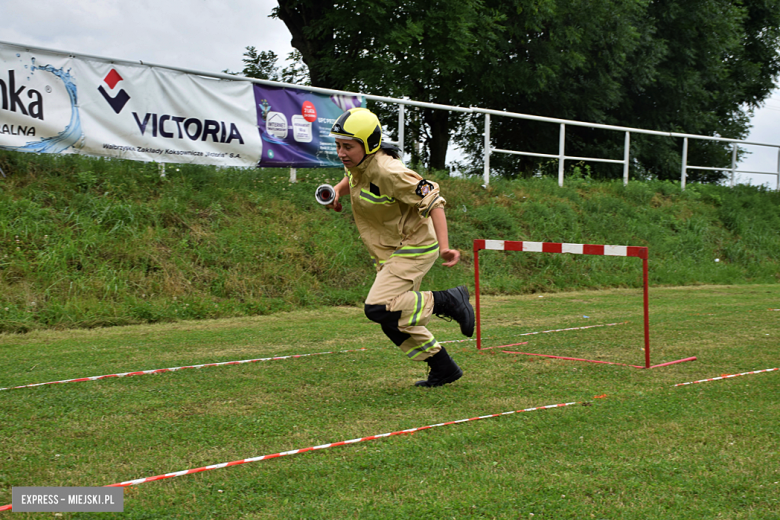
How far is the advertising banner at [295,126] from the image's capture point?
11.3 m

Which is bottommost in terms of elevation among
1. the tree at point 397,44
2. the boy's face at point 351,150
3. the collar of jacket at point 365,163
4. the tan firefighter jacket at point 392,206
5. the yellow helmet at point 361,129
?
the tan firefighter jacket at point 392,206

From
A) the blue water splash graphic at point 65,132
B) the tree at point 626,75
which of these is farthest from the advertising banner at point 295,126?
the tree at point 626,75

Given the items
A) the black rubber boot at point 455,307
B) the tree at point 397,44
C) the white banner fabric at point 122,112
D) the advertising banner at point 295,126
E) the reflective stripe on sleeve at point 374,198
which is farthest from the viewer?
the tree at point 397,44

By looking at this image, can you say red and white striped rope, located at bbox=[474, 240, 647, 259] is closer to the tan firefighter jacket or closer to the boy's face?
the tan firefighter jacket

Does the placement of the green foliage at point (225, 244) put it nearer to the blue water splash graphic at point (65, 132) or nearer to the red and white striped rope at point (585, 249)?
the blue water splash graphic at point (65, 132)

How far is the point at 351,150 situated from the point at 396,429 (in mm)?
1866

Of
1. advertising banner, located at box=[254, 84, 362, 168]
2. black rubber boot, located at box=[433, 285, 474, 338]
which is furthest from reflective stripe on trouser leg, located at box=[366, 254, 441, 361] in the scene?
advertising banner, located at box=[254, 84, 362, 168]

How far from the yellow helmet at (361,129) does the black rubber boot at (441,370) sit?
1.53 metres

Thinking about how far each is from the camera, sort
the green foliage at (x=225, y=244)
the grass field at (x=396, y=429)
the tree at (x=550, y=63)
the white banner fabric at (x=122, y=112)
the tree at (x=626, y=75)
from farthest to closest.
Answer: the tree at (x=626, y=75), the tree at (x=550, y=63), the white banner fabric at (x=122, y=112), the green foliage at (x=225, y=244), the grass field at (x=396, y=429)

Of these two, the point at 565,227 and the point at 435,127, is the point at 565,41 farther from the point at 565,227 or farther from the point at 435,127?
the point at 565,227

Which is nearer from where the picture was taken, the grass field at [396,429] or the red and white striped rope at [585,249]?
the grass field at [396,429]

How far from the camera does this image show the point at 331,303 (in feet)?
32.4

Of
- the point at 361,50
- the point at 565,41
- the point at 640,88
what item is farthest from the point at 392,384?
the point at 640,88

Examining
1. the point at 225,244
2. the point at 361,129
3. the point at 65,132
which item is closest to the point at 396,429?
the point at 361,129
